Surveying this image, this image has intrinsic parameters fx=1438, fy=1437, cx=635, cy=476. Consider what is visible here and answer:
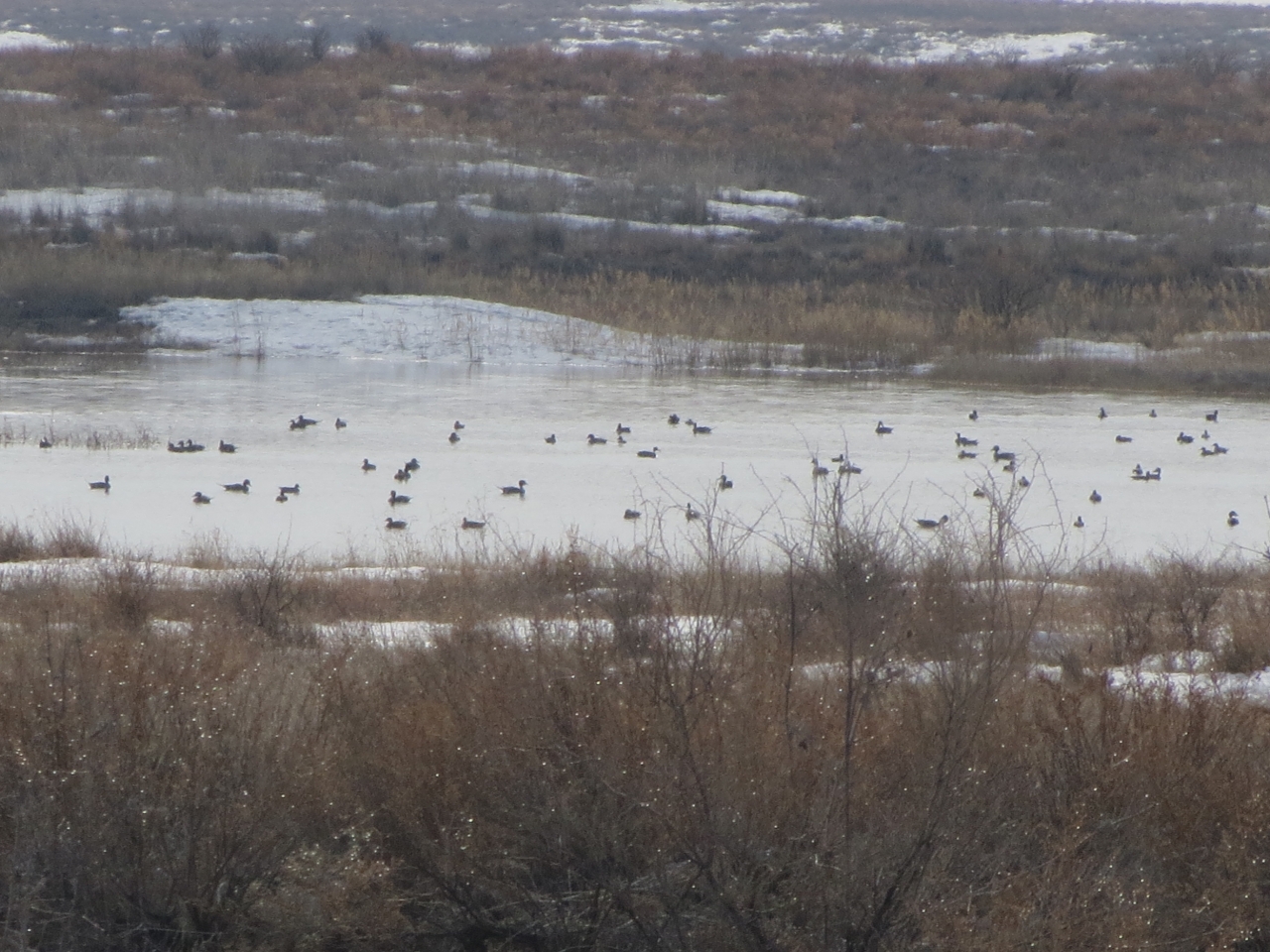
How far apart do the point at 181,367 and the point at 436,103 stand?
24.5 m

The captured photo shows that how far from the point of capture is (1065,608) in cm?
859

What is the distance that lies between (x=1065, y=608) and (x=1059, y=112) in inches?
1715

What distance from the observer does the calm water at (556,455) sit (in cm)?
1216

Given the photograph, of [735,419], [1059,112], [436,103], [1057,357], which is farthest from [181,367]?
[1059,112]

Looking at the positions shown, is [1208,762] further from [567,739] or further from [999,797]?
[567,739]

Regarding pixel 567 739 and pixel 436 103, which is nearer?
pixel 567 739

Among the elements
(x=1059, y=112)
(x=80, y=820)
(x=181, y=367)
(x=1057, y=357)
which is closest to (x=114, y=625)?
(x=80, y=820)

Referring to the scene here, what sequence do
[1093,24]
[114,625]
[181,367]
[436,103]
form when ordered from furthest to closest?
[1093,24], [436,103], [181,367], [114,625]

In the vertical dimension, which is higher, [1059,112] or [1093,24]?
[1093,24]

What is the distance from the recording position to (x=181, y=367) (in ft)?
80.6

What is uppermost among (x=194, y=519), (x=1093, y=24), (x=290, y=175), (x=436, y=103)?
(x=1093, y=24)

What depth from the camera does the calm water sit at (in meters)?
12.2

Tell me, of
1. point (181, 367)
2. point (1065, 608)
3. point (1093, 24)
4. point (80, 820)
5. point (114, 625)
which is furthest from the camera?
point (1093, 24)

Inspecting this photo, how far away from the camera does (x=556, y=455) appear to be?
16.2 meters
